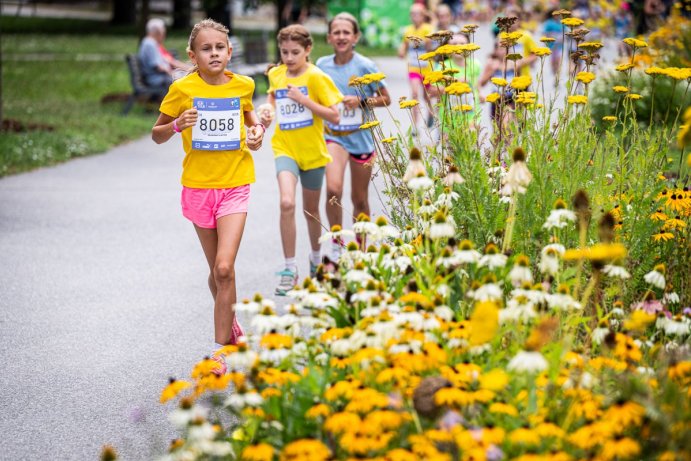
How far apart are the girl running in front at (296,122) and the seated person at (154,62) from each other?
407 inches

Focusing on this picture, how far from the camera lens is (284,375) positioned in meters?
3.58

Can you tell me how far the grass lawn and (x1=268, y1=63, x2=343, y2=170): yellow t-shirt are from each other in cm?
586

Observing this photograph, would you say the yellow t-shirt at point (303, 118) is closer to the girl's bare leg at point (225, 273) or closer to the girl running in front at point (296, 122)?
the girl running in front at point (296, 122)

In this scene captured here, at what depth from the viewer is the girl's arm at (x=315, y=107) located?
720 centimetres

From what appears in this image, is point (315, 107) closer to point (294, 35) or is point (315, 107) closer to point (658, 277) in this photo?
point (294, 35)

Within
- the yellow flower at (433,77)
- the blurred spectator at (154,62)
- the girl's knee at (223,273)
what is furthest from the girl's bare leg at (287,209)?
the blurred spectator at (154,62)

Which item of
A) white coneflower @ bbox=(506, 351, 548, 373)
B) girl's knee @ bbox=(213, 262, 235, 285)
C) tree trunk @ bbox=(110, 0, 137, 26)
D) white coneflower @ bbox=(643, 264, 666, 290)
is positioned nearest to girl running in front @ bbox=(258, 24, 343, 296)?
girl's knee @ bbox=(213, 262, 235, 285)

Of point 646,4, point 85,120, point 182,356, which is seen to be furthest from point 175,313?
point 646,4

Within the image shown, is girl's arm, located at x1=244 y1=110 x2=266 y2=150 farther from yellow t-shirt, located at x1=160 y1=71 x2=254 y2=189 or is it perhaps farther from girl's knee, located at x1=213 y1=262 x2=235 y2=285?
girl's knee, located at x1=213 y1=262 x2=235 y2=285

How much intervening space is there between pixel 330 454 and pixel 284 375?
1.56 feet

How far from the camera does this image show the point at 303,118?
7.44 meters

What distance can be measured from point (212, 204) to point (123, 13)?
127 ft

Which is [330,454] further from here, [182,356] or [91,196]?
[91,196]

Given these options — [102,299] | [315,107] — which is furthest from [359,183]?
[102,299]
